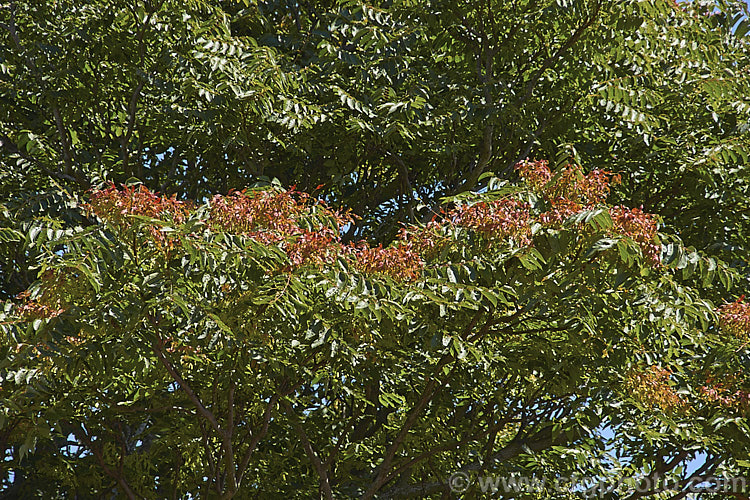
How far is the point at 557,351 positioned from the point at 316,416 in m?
3.07

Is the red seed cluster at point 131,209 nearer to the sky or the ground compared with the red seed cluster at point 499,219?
nearer to the ground

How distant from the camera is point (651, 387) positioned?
5.92m

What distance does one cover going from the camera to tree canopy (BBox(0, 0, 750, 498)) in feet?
17.2

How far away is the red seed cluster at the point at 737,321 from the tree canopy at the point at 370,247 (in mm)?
22

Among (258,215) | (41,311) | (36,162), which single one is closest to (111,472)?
(36,162)

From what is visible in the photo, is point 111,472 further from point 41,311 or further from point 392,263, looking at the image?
point 392,263

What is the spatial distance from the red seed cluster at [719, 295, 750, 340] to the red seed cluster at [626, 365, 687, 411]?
24.0 inches

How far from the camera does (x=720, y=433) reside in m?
6.38

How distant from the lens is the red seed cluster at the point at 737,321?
20.3 feet

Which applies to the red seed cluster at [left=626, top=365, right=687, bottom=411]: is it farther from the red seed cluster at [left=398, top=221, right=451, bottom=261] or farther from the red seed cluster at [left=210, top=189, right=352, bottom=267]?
the red seed cluster at [left=210, top=189, right=352, bottom=267]

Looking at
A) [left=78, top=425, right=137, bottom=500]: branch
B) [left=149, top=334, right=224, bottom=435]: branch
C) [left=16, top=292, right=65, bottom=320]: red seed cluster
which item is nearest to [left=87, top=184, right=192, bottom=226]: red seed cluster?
[left=16, top=292, right=65, bottom=320]: red seed cluster

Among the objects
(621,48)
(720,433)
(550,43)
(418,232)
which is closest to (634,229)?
(418,232)

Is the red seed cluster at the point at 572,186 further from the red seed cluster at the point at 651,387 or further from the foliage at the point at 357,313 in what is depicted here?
the red seed cluster at the point at 651,387

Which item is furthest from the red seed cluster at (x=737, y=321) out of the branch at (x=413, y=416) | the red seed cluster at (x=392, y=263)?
the red seed cluster at (x=392, y=263)
